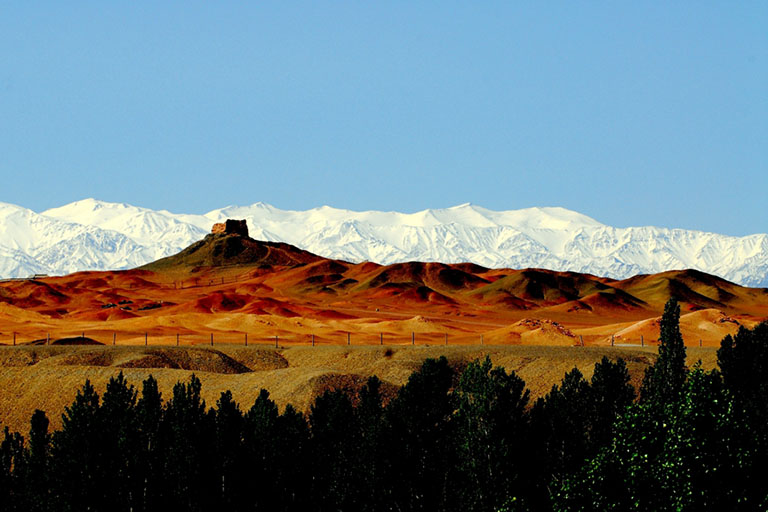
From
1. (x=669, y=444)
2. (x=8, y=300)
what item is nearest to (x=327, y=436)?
(x=669, y=444)

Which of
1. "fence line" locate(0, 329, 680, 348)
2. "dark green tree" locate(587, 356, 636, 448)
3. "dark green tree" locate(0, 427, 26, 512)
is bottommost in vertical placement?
"dark green tree" locate(0, 427, 26, 512)

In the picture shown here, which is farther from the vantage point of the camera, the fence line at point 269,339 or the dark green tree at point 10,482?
the fence line at point 269,339

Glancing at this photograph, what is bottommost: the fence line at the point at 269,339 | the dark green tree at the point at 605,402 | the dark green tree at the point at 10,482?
the dark green tree at the point at 10,482

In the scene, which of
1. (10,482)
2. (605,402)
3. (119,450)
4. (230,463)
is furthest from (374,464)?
(10,482)

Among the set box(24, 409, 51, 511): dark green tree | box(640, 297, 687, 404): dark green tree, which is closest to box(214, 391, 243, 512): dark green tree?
box(24, 409, 51, 511): dark green tree

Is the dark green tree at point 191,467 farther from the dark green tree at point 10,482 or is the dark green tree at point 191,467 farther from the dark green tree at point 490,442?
the dark green tree at point 490,442

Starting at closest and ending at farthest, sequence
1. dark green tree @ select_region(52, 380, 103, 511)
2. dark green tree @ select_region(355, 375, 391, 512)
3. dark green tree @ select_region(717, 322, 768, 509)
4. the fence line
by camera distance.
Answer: dark green tree @ select_region(717, 322, 768, 509) < dark green tree @ select_region(52, 380, 103, 511) < dark green tree @ select_region(355, 375, 391, 512) < the fence line

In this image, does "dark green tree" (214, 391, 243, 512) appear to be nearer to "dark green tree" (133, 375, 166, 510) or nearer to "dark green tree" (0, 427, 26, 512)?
"dark green tree" (133, 375, 166, 510)

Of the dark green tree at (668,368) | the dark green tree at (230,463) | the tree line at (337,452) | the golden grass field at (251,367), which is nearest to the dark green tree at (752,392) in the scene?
the tree line at (337,452)

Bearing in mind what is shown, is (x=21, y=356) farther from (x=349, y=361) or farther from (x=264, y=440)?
(x=264, y=440)

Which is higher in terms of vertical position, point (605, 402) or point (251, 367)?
point (251, 367)

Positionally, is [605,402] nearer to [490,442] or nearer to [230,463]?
[490,442]

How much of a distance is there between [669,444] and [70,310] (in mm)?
160015

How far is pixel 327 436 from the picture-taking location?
42.7m
